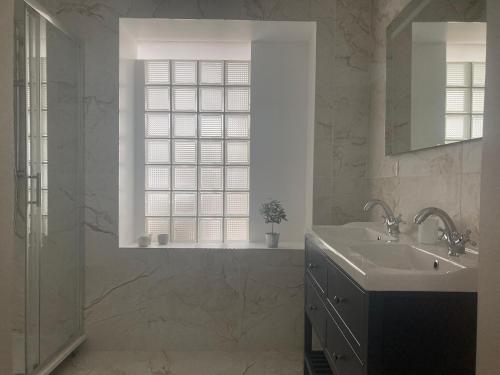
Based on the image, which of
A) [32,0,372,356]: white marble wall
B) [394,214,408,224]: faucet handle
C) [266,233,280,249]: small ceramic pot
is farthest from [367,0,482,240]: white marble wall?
[266,233,280,249]: small ceramic pot

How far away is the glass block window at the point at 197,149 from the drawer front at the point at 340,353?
1.42 meters

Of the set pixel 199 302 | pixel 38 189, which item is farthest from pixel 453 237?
pixel 38 189

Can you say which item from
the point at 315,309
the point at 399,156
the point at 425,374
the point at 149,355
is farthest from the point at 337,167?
the point at 149,355

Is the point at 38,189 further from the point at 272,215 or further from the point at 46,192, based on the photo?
the point at 272,215

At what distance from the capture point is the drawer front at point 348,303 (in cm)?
95

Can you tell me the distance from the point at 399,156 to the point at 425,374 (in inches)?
47.5

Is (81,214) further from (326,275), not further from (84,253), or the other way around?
(326,275)

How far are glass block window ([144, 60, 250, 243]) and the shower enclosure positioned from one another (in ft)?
1.79

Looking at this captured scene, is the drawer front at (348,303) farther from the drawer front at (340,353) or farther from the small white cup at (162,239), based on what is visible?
the small white cup at (162,239)

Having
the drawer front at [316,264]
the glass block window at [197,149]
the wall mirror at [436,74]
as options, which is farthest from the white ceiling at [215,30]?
the drawer front at [316,264]

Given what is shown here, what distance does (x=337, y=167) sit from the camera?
7.72 feet

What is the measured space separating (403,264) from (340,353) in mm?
398

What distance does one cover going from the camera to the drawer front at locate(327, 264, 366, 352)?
953 millimetres

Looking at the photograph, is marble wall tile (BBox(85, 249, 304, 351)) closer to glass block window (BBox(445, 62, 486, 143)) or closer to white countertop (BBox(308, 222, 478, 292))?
white countertop (BBox(308, 222, 478, 292))
